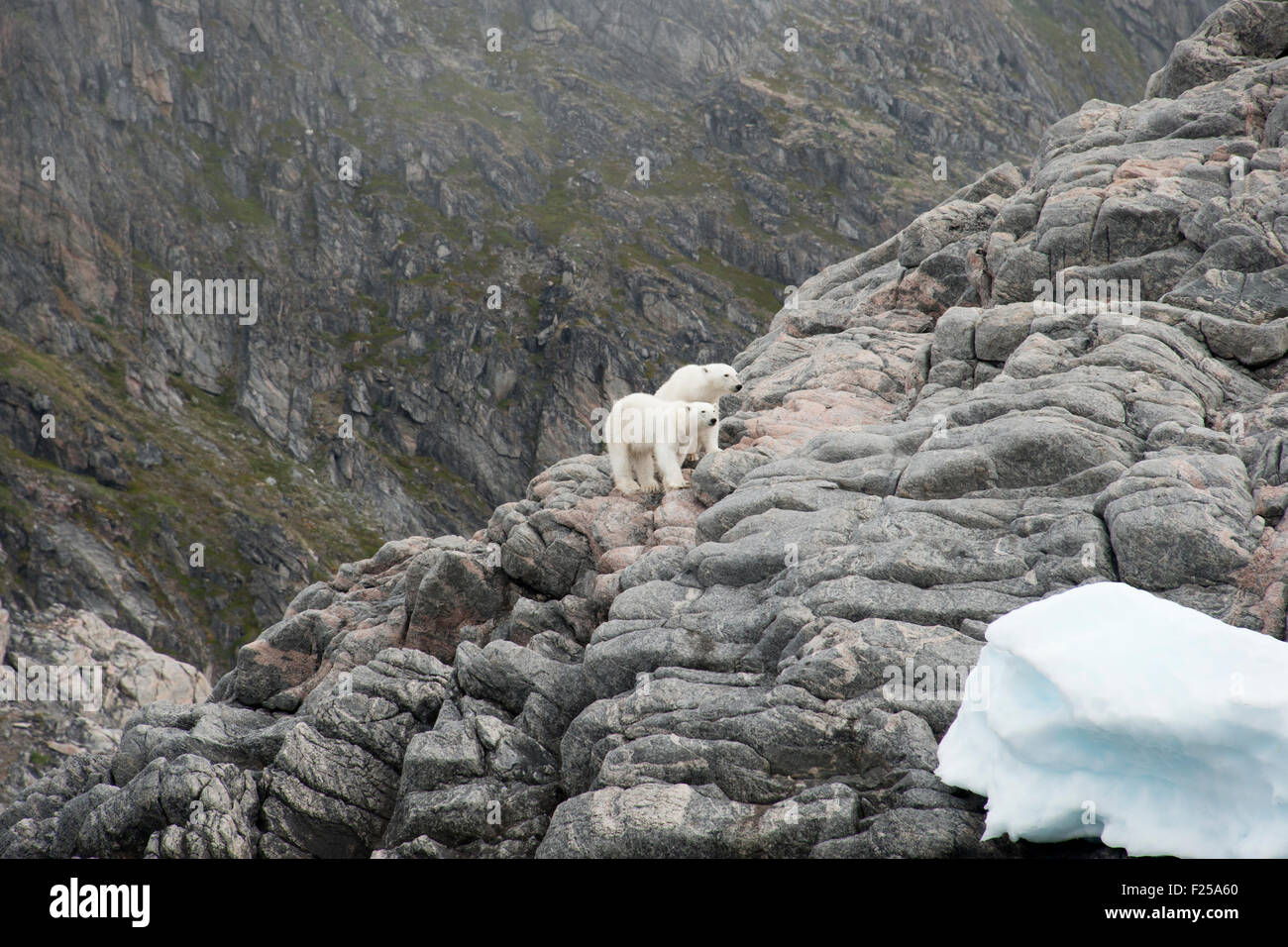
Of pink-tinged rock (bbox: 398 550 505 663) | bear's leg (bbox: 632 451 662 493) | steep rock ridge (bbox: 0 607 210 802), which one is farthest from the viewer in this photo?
steep rock ridge (bbox: 0 607 210 802)

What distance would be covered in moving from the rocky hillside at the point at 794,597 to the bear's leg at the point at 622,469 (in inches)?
26.1

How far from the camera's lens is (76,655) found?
430 ft

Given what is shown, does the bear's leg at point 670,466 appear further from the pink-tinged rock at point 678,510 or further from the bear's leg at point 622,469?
the bear's leg at point 622,469

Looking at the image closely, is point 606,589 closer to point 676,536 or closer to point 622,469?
point 676,536

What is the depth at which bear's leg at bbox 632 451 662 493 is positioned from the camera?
3262cm

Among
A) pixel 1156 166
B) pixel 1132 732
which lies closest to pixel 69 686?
pixel 1156 166

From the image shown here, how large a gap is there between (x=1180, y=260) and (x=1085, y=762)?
2597 cm

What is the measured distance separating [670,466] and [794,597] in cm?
979

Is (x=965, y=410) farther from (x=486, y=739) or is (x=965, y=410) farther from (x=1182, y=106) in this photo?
(x=1182, y=106)

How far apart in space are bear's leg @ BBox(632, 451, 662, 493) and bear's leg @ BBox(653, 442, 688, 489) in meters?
0.60

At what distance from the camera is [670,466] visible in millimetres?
32031
